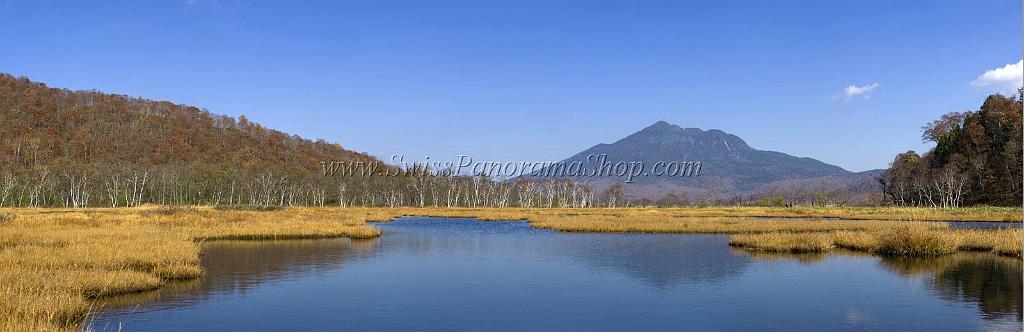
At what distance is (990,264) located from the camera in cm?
2575

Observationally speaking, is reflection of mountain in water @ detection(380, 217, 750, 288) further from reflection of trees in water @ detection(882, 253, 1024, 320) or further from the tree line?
the tree line

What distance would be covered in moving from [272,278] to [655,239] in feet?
78.2

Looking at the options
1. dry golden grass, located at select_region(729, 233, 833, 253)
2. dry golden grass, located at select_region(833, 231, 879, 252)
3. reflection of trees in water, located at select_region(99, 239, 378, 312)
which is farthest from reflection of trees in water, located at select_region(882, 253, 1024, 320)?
reflection of trees in water, located at select_region(99, 239, 378, 312)

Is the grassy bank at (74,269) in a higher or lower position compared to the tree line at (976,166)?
lower

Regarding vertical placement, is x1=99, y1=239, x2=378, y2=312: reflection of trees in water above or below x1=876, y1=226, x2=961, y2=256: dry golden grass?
below

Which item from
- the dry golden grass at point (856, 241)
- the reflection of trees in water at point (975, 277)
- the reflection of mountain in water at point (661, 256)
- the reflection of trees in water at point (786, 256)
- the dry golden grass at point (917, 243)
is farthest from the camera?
the dry golden grass at point (856, 241)

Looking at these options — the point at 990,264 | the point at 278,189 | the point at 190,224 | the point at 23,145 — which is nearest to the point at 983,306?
the point at 990,264

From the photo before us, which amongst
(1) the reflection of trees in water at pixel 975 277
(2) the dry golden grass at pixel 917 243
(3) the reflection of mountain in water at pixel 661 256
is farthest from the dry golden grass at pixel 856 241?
(3) the reflection of mountain in water at pixel 661 256

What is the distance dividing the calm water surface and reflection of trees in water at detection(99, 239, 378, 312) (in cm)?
7

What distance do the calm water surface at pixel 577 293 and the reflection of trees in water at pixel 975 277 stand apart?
0.05 m

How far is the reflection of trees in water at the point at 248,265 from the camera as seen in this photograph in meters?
18.2

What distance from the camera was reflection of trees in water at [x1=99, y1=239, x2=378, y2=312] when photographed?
59.6 ft

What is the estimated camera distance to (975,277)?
22234 millimetres

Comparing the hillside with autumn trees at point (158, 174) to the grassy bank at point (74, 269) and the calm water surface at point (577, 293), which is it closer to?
the grassy bank at point (74, 269)
